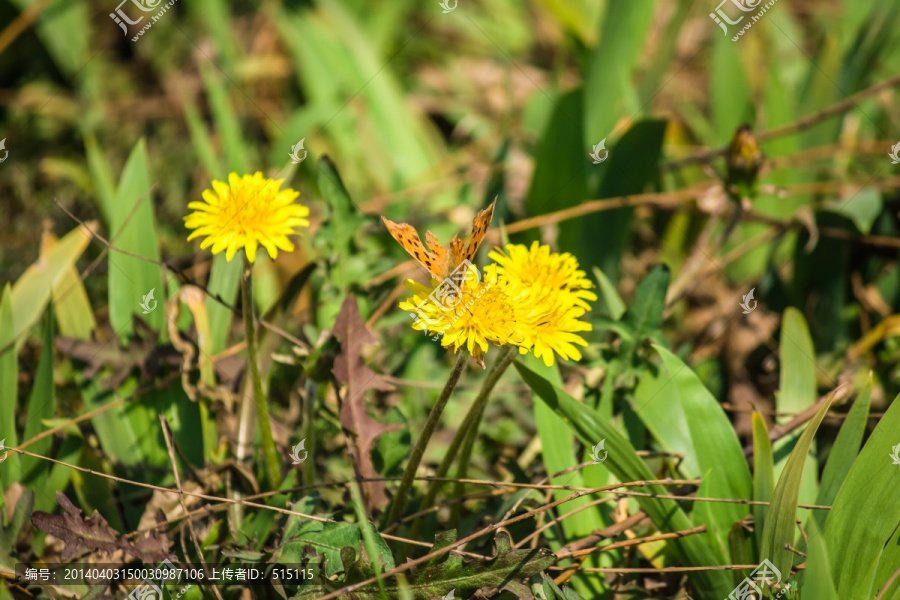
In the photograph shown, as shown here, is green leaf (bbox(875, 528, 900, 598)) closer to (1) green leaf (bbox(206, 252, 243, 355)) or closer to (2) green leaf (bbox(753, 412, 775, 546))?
(2) green leaf (bbox(753, 412, 775, 546))

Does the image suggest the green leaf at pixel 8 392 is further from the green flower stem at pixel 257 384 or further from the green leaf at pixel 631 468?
the green leaf at pixel 631 468

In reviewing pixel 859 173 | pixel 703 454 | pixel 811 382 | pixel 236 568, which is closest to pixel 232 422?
pixel 236 568

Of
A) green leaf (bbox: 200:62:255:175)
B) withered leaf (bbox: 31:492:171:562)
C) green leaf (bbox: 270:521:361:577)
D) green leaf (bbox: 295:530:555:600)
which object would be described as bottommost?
green leaf (bbox: 295:530:555:600)

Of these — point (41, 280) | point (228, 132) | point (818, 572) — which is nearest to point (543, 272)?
point (818, 572)

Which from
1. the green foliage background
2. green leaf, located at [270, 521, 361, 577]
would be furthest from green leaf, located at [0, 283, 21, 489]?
green leaf, located at [270, 521, 361, 577]

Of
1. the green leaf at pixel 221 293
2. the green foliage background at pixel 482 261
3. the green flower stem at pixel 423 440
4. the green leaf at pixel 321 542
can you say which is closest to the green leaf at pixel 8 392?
the green foliage background at pixel 482 261

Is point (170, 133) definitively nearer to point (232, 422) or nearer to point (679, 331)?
point (232, 422)

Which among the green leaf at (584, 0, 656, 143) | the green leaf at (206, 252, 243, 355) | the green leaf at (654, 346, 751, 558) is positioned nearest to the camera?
the green leaf at (654, 346, 751, 558)
